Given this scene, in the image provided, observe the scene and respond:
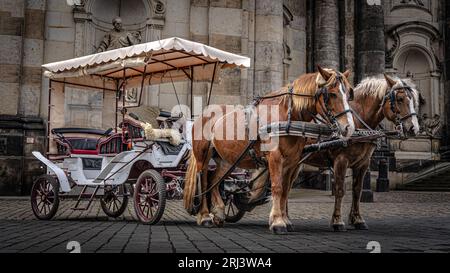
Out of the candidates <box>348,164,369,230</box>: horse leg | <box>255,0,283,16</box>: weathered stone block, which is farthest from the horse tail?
<box>255,0,283,16</box>: weathered stone block

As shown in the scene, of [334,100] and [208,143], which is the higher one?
[334,100]

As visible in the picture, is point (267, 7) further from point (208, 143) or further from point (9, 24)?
point (208, 143)

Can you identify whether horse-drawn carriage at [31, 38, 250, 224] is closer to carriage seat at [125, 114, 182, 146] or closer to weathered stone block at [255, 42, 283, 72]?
carriage seat at [125, 114, 182, 146]

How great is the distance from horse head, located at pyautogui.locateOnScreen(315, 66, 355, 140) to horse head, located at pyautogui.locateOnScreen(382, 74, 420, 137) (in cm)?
122

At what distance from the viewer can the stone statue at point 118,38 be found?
15562mm

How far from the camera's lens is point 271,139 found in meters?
6.46

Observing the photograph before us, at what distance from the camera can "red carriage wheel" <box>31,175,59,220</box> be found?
8.46 m

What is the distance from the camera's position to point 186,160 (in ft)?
27.5

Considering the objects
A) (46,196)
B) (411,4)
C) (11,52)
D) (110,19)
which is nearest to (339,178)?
(46,196)

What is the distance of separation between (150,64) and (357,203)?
4239 mm

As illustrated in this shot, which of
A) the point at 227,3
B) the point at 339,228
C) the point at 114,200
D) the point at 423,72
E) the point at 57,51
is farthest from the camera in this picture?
the point at 423,72

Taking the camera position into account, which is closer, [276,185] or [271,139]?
[276,185]
